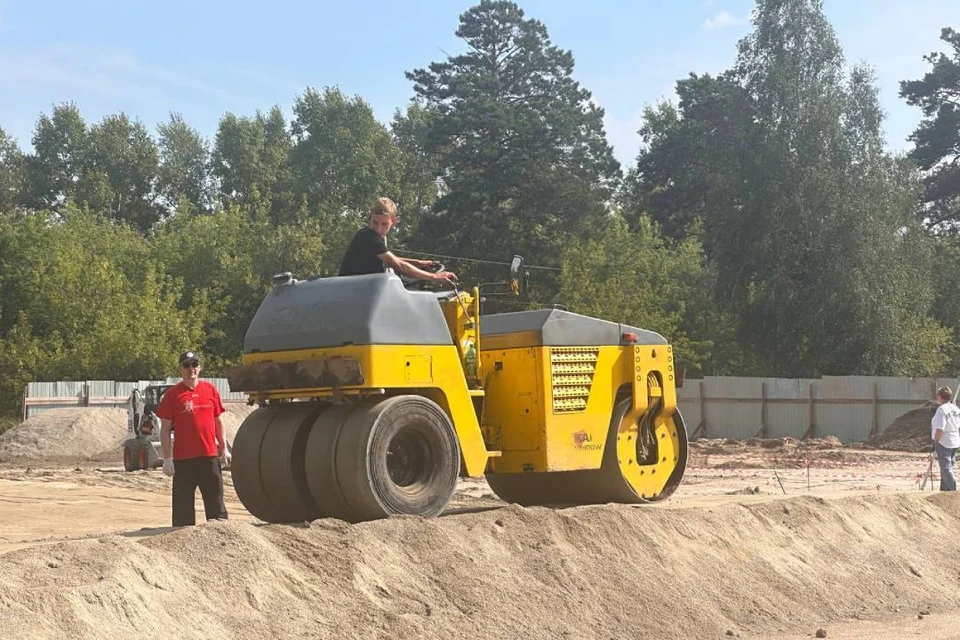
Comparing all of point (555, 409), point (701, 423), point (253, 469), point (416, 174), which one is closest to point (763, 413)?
point (701, 423)

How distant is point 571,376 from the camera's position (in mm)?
12148

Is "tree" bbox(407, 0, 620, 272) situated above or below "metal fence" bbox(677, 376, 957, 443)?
above

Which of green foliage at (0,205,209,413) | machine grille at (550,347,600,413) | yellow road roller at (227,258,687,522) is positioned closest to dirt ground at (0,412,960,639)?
yellow road roller at (227,258,687,522)

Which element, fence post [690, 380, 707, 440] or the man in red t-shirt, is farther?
fence post [690, 380, 707, 440]

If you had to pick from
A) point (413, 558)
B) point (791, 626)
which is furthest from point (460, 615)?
point (791, 626)

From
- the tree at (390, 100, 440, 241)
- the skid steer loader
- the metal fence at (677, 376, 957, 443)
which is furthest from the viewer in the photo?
the tree at (390, 100, 440, 241)

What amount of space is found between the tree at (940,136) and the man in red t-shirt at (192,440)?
53270 mm

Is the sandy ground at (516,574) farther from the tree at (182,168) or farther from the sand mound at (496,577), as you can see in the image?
the tree at (182,168)

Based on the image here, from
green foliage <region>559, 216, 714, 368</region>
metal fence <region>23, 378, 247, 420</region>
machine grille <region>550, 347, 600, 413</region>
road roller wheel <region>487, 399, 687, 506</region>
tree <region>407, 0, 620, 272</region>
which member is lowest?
road roller wheel <region>487, 399, 687, 506</region>

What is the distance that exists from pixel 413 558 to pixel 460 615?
24.1 inches

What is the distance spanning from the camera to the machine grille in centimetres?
1193

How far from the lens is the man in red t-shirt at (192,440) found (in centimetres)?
1040

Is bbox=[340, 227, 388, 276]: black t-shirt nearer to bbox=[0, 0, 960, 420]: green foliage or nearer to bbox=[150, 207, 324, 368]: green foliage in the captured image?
bbox=[0, 0, 960, 420]: green foliage

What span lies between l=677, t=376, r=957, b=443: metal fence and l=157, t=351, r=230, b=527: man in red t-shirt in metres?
28.8
